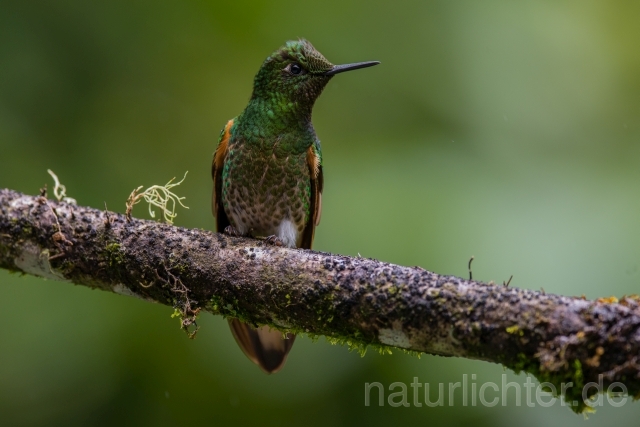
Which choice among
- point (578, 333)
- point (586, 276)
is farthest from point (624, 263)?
point (578, 333)

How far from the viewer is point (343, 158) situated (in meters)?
4.95

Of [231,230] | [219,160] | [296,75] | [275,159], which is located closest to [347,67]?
[296,75]

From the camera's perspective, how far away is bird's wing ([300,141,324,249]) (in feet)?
12.6

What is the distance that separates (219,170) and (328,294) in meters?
1.75

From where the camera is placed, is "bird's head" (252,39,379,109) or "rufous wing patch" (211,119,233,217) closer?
"bird's head" (252,39,379,109)

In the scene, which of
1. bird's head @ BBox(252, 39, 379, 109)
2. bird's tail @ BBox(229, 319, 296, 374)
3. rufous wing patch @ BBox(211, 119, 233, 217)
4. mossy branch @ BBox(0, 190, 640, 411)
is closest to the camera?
mossy branch @ BBox(0, 190, 640, 411)

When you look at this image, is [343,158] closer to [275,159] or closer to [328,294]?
[275,159]

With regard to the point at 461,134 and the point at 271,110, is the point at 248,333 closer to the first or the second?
the point at 271,110

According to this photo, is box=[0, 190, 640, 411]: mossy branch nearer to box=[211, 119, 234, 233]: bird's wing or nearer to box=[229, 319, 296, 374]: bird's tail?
box=[229, 319, 296, 374]: bird's tail

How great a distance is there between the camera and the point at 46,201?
306cm

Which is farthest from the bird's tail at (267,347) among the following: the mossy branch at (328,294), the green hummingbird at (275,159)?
the mossy branch at (328,294)

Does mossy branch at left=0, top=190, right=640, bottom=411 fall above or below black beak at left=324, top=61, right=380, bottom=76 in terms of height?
below

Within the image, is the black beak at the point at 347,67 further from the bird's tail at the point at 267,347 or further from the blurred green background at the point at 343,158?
the bird's tail at the point at 267,347

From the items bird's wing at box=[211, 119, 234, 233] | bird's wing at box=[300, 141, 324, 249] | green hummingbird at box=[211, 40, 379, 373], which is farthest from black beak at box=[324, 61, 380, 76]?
bird's wing at box=[211, 119, 234, 233]
